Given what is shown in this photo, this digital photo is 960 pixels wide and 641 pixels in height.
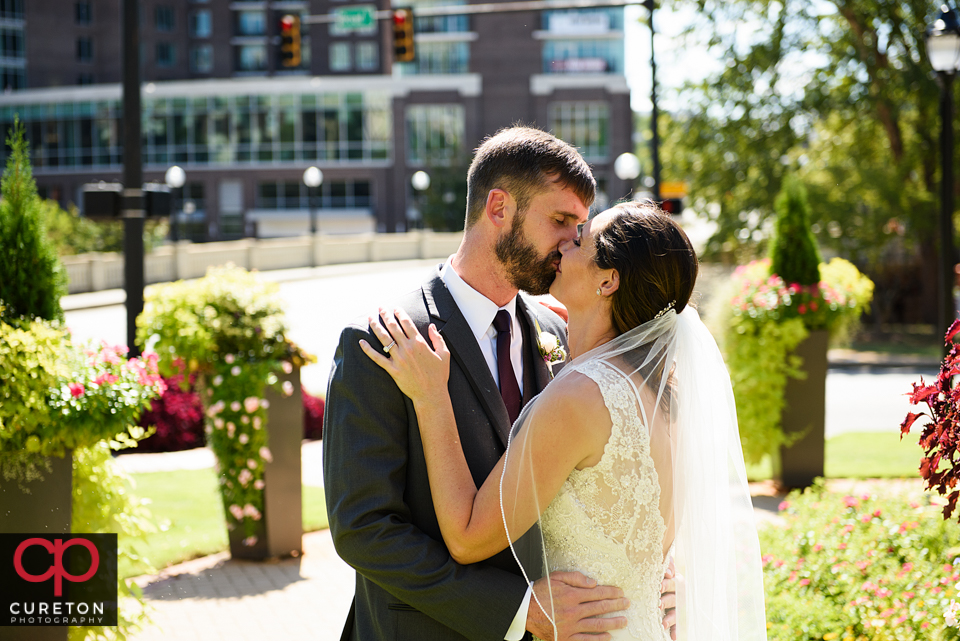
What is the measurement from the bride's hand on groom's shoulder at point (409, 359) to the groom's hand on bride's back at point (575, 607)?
68 centimetres

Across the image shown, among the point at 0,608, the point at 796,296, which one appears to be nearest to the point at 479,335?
the point at 0,608

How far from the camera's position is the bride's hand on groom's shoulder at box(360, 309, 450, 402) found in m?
2.51

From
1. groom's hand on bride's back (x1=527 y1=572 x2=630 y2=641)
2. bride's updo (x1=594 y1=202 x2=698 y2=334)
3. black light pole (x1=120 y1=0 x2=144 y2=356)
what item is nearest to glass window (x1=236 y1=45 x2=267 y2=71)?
black light pole (x1=120 y1=0 x2=144 y2=356)

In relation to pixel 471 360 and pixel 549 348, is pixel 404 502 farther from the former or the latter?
pixel 549 348

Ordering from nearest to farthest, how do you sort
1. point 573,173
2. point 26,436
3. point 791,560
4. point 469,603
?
point 469,603, point 573,173, point 26,436, point 791,560

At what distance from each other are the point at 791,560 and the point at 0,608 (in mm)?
4285

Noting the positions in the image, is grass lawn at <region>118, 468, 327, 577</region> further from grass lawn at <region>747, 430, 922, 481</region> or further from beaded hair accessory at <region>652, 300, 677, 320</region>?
grass lawn at <region>747, 430, 922, 481</region>

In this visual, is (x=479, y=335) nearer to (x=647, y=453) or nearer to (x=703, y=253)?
(x=647, y=453)

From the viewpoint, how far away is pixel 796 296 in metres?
8.84

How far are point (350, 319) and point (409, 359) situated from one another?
211 cm

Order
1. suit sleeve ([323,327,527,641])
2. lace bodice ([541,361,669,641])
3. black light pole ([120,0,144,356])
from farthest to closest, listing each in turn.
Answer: black light pole ([120,0,144,356]) → lace bodice ([541,361,669,641]) → suit sleeve ([323,327,527,641])

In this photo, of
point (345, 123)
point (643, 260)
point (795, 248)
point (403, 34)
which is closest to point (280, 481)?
point (643, 260)

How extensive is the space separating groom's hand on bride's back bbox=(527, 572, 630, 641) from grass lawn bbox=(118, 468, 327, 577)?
409 centimetres

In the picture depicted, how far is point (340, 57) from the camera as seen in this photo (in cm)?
6500
